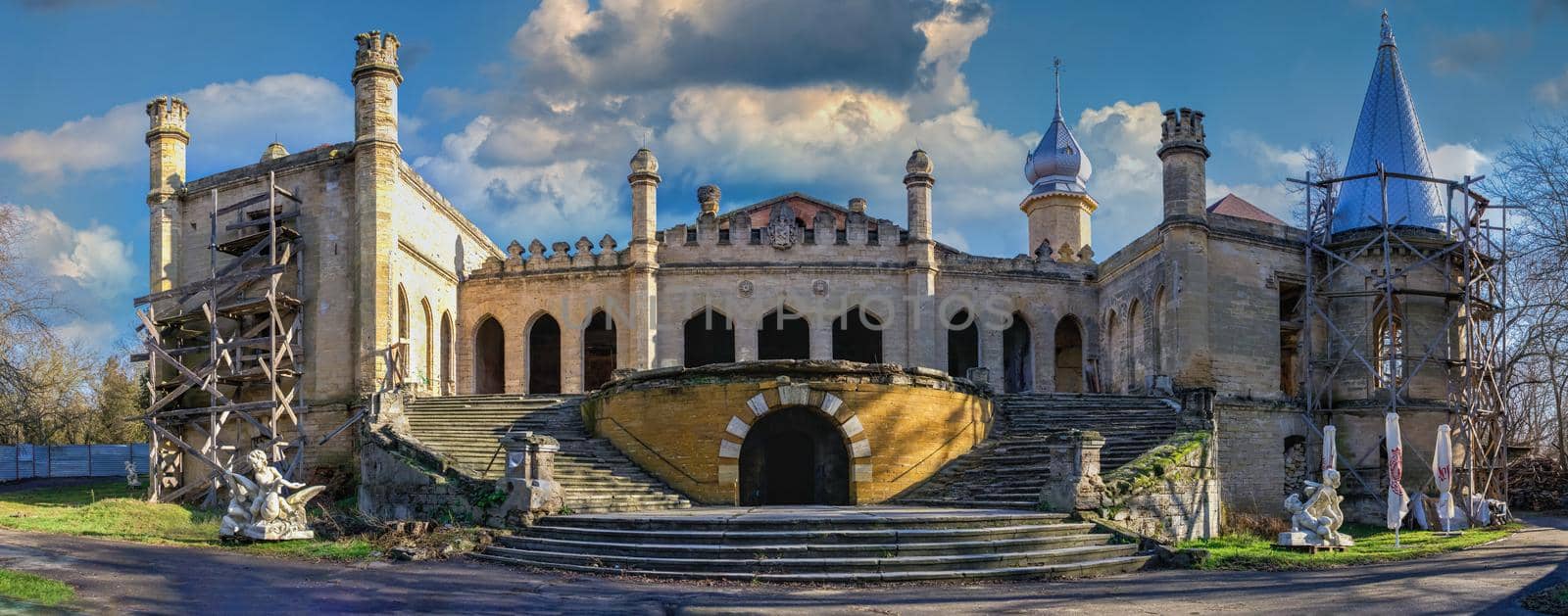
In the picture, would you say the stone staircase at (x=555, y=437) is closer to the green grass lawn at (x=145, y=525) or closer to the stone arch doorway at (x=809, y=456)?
the stone arch doorway at (x=809, y=456)

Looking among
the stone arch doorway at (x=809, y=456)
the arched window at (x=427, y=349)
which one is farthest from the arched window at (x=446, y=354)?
the stone arch doorway at (x=809, y=456)

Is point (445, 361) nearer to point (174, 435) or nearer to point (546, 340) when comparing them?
point (546, 340)

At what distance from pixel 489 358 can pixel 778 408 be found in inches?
620

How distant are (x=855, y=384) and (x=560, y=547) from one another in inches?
275

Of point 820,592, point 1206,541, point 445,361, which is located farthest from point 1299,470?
point 445,361

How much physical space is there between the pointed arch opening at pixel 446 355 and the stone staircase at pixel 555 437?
193 inches

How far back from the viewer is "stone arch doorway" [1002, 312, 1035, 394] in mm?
36719

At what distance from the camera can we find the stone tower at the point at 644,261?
34.2 meters

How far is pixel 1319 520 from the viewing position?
21.3m

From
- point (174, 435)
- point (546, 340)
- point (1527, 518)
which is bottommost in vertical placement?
point (1527, 518)

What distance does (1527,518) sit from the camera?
1307 inches

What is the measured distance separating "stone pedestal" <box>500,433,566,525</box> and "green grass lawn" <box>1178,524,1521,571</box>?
10199mm

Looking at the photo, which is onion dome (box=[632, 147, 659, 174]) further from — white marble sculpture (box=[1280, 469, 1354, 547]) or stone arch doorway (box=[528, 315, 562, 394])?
white marble sculpture (box=[1280, 469, 1354, 547])

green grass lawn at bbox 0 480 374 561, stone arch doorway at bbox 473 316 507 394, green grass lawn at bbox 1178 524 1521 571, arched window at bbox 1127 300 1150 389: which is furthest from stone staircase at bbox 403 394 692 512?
arched window at bbox 1127 300 1150 389
